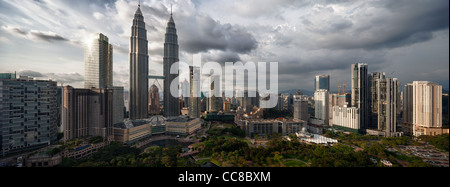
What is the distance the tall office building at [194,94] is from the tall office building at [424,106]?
21.5 m

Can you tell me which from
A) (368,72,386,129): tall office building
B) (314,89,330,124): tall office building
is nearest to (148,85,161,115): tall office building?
(314,89,330,124): tall office building

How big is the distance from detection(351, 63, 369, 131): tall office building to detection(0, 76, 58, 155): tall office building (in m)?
26.0

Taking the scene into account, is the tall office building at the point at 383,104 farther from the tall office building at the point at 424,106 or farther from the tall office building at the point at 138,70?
the tall office building at the point at 138,70

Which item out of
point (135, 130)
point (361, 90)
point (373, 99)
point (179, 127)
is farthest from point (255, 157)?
point (373, 99)

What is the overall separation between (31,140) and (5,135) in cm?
120

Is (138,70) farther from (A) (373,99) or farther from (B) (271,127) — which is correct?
(A) (373,99)

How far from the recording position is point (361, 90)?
1589 centimetres

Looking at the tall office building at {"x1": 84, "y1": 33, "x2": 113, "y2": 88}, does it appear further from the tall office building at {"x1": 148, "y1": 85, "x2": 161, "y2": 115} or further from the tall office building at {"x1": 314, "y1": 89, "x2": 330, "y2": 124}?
the tall office building at {"x1": 314, "y1": 89, "x2": 330, "y2": 124}

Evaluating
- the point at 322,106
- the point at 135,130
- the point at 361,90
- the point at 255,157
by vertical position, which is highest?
the point at 361,90

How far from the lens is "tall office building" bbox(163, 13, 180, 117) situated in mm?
23844

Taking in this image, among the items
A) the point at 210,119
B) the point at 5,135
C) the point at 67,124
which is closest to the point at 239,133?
the point at 210,119

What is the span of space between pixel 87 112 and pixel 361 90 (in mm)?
24778

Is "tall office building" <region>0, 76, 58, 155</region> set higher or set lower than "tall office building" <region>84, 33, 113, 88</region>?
lower
